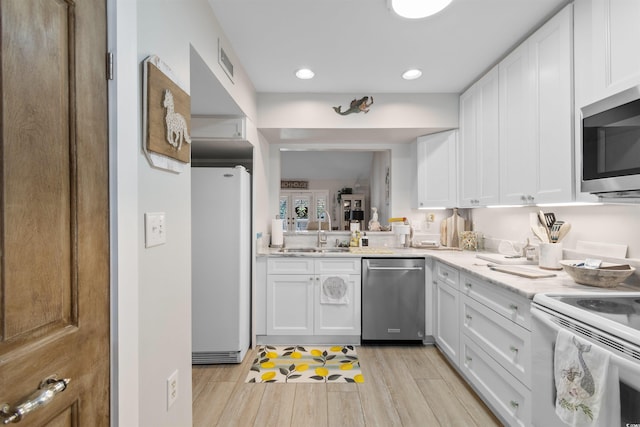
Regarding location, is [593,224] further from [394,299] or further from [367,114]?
[367,114]

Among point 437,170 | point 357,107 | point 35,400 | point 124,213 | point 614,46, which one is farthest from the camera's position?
point 437,170

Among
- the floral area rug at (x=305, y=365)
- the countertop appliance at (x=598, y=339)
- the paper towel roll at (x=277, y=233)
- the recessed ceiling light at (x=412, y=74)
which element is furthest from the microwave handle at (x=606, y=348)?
the paper towel roll at (x=277, y=233)

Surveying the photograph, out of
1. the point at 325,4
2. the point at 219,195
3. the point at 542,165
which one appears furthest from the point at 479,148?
the point at 219,195

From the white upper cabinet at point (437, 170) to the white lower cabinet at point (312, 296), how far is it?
108 centimetres

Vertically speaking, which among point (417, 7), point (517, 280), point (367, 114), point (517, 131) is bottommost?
point (517, 280)

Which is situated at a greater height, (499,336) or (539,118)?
(539,118)

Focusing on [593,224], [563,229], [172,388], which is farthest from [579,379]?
[172,388]

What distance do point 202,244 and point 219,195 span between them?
1.38 ft

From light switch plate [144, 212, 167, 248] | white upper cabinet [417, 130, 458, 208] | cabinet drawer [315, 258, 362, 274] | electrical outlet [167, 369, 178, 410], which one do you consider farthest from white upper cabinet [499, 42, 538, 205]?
electrical outlet [167, 369, 178, 410]

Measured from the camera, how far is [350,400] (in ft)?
6.56

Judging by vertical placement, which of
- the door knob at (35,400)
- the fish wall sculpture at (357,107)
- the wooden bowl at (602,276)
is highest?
the fish wall sculpture at (357,107)

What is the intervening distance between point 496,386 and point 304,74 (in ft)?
8.42

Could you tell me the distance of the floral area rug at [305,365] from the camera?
2254mm

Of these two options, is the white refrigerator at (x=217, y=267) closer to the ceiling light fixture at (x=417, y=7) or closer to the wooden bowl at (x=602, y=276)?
the ceiling light fixture at (x=417, y=7)
